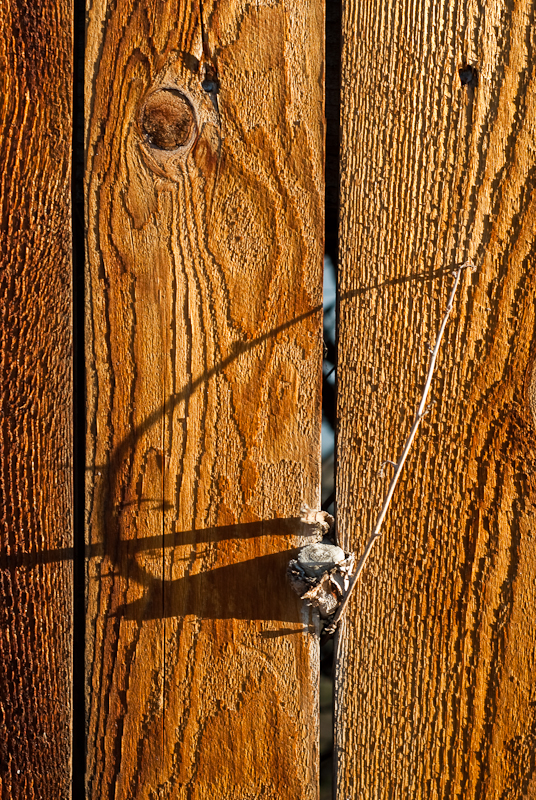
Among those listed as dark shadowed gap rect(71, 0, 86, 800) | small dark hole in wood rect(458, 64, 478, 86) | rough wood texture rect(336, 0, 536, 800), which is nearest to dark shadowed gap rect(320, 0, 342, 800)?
rough wood texture rect(336, 0, 536, 800)

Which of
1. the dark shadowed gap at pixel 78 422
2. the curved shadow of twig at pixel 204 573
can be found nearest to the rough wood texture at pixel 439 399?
the curved shadow of twig at pixel 204 573

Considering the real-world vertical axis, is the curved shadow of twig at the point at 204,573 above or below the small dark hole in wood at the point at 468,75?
below

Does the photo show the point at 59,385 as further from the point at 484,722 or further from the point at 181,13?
the point at 484,722

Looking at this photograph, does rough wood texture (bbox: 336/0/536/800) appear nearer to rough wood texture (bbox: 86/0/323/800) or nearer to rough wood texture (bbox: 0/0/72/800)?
rough wood texture (bbox: 86/0/323/800)

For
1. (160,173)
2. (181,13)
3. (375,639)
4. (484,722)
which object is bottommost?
(484,722)

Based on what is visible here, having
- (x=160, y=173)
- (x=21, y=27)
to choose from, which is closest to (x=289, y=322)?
(x=160, y=173)

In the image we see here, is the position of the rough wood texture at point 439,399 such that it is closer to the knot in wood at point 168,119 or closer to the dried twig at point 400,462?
the dried twig at point 400,462
